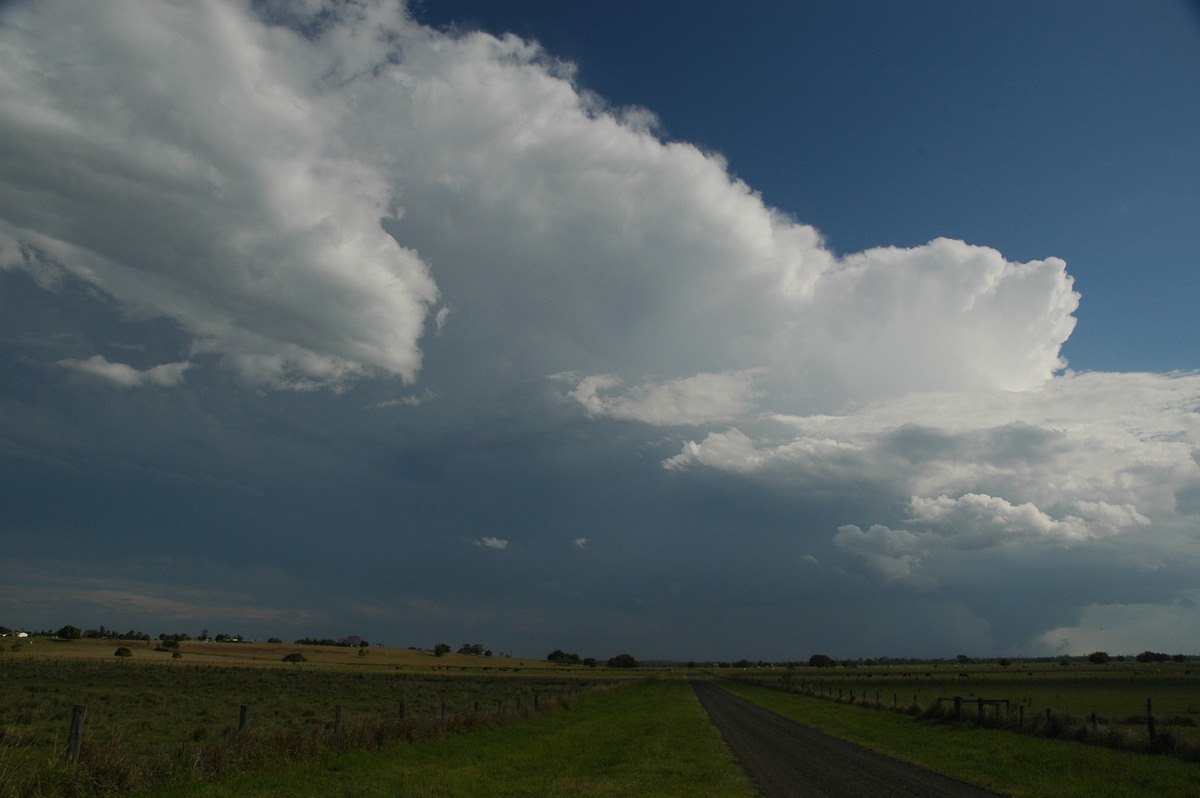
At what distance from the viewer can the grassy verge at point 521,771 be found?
42.2 ft

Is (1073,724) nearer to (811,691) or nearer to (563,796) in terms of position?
(563,796)

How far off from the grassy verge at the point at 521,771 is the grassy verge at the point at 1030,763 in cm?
639

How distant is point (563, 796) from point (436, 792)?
255cm

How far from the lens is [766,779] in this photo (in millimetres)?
15742

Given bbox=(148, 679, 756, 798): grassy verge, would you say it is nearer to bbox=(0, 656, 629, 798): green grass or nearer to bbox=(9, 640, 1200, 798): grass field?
bbox=(9, 640, 1200, 798): grass field

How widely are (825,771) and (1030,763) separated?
6495mm

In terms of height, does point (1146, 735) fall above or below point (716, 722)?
above

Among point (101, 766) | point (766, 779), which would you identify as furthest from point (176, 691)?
point (766, 779)

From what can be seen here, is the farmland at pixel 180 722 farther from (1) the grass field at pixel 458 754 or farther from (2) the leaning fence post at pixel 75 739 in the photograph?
(2) the leaning fence post at pixel 75 739

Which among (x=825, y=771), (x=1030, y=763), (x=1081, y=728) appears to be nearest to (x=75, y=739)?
(x=825, y=771)

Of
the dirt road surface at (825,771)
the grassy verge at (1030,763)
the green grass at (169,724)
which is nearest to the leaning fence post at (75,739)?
the green grass at (169,724)

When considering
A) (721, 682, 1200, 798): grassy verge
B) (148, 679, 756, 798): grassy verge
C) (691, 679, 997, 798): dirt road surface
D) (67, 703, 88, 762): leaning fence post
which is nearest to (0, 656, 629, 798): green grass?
(67, 703, 88, 762): leaning fence post

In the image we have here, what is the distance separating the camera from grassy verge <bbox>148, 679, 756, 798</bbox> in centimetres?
1287

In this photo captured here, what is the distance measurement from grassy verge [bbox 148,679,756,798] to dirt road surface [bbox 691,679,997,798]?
2.60ft
